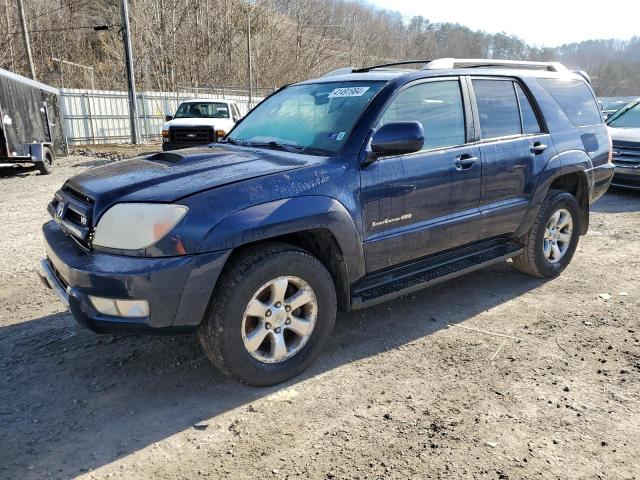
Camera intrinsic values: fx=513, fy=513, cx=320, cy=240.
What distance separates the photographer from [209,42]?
42000mm

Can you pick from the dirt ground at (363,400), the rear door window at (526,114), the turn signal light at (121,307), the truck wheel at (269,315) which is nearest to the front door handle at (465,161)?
the rear door window at (526,114)

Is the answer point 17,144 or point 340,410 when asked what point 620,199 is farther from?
point 17,144

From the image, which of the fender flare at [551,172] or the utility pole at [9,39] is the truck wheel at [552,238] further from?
the utility pole at [9,39]

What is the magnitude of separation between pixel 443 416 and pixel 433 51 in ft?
274

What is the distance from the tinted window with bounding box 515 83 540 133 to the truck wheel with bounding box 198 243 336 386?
2.50m

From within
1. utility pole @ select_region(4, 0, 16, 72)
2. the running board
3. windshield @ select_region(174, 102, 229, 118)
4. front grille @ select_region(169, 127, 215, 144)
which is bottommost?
front grille @ select_region(169, 127, 215, 144)

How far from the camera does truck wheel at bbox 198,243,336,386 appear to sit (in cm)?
282

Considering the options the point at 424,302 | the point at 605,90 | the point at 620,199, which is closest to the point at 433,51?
the point at 605,90

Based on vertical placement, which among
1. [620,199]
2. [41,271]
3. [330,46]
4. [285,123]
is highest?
[330,46]

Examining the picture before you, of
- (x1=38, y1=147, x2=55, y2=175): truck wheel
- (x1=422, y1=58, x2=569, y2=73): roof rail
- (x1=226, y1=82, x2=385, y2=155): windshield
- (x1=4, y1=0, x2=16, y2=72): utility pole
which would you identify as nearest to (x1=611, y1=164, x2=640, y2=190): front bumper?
(x1=422, y1=58, x2=569, y2=73): roof rail

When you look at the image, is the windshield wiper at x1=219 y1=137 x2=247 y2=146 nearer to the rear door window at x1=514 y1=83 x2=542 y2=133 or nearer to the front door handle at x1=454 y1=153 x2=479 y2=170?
the front door handle at x1=454 y1=153 x2=479 y2=170

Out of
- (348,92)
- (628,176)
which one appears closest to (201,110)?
(628,176)

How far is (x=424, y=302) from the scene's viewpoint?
4.44 m

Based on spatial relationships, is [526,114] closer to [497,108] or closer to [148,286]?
[497,108]
